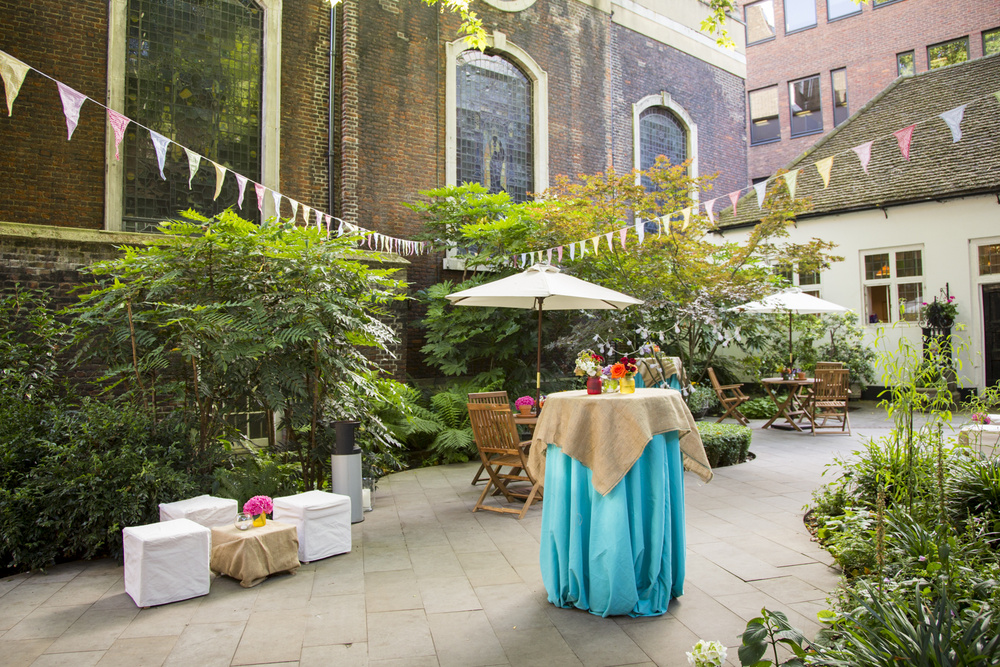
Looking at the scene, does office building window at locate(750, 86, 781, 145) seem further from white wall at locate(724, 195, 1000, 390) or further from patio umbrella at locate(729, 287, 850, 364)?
patio umbrella at locate(729, 287, 850, 364)

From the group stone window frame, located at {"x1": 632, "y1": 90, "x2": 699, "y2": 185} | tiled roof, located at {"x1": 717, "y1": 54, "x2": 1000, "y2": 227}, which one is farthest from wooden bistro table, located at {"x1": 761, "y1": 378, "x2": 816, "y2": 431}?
stone window frame, located at {"x1": 632, "y1": 90, "x2": 699, "y2": 185}

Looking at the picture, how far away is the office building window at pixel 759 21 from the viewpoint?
25109mm

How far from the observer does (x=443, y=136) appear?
1205cm

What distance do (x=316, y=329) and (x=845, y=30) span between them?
2449 cm

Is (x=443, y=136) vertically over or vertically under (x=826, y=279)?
over

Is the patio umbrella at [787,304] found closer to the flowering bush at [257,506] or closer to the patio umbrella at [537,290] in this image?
the patio umbrella at [537,290]

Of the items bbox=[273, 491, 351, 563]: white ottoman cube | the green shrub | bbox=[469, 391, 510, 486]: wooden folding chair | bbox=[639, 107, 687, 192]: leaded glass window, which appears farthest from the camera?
bbox=[639, 107, 687, 192]: leaded glass window

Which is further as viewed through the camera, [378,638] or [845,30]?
[845,30]

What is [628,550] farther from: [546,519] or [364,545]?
[364,545]

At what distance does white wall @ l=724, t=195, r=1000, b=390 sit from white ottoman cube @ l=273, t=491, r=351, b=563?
12.3 metres

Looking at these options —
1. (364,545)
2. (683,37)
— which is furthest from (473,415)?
(683,37)

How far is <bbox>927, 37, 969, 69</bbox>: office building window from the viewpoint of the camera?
67.5ft
